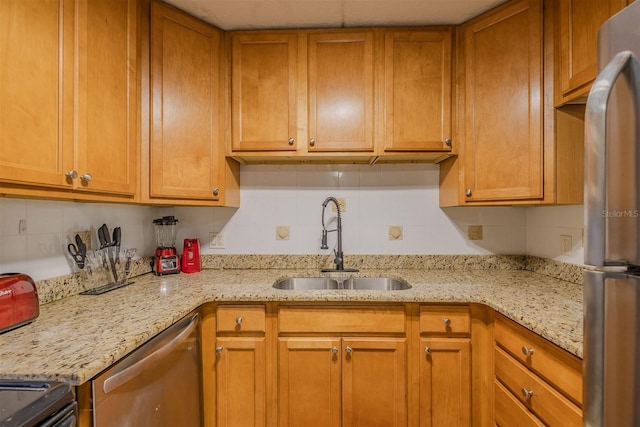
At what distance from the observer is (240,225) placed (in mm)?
2059

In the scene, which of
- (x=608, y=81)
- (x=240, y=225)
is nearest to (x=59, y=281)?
(x=240, y=225)

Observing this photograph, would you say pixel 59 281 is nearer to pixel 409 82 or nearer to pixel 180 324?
pixel 180 324

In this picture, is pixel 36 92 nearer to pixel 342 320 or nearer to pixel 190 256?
pixel 190 256

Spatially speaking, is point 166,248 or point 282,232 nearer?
Result: point 166,248

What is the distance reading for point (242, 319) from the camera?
1489 mm

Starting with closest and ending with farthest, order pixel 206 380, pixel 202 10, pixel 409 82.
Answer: pixel 206 380 < pixel 202 10 < pixel 409 82

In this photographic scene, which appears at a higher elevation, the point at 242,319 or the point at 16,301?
the point at 16,301

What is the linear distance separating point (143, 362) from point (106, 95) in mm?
1015

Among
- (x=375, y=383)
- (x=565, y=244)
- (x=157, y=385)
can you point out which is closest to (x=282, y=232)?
(x=375, y=383)

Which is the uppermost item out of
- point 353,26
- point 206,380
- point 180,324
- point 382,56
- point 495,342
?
point 353,26

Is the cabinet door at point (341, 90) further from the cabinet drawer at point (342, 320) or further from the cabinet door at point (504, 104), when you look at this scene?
the cabinet drawer at point (342, 320)

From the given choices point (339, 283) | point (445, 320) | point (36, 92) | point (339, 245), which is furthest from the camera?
point (339, 245)

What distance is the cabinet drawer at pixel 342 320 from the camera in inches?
57.7

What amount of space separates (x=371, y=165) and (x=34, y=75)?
1.61 meters
